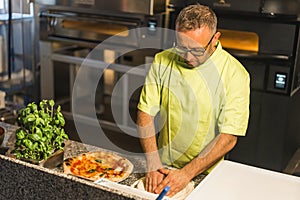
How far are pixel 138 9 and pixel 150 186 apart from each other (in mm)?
1842

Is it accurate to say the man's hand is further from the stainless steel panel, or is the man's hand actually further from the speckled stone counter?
the stainless steel panel

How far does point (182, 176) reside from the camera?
134 cm

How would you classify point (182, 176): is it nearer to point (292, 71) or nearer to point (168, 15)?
point (292, 71)

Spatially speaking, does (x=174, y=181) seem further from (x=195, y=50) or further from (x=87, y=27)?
(x=87, y=27)

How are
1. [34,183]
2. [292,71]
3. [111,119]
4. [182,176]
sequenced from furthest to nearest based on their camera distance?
[111,119]
[292,71]
[182,176]
[34,183]

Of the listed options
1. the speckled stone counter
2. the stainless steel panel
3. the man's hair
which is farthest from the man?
the stainless steel panel

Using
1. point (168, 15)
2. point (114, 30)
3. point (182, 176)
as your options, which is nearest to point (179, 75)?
point (182, 176)

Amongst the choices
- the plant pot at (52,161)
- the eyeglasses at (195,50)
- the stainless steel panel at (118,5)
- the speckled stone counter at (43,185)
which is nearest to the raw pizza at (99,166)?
the plant pot at (52,161)

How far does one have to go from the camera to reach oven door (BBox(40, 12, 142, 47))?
10.0ft

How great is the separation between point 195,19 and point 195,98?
329mm

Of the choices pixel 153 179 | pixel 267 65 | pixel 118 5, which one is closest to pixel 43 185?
pixel 153 179

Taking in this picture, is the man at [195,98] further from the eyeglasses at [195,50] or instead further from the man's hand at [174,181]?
the man's hand at [174,181]

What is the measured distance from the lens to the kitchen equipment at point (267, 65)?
2518 mm

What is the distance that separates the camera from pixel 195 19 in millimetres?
1505
